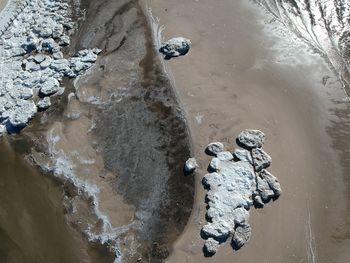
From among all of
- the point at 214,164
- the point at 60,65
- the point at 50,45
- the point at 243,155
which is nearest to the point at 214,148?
Result: the point at 214,164

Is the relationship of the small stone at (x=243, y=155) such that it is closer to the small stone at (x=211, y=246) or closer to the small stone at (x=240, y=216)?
the small stone at (x=240, y=216)

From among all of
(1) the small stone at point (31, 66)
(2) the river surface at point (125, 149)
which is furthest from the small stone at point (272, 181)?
(1) the small stone at point (31, 66)

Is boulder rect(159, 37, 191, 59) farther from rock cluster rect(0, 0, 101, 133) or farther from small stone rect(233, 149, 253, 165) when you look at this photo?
small stone rect(233, 149, 253, 165)

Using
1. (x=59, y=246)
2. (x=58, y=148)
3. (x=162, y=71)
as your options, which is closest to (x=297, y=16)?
(x=162, y=71)

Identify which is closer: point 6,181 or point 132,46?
point 6,181

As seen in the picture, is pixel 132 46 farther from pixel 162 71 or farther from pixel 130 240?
pixel 130 240

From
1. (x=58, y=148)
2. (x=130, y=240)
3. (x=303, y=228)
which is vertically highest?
(x=58, y=148)

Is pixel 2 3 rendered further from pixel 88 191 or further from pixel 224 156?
pixel 224 156
